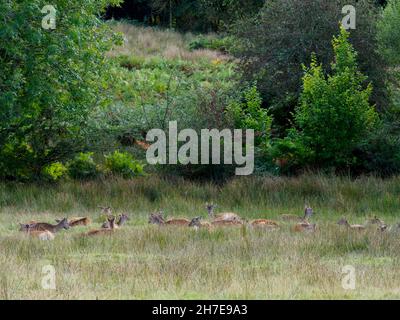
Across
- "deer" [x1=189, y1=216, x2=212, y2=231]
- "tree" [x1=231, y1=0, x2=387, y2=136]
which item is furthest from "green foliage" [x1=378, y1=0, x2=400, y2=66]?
"deer" [x1=189, y1=216, x2=212, y2=231]

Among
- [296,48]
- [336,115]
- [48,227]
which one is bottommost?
[48,227]

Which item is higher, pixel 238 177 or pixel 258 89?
pixel 258 89

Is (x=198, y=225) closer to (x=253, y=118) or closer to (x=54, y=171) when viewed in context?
(x=54, y=171)

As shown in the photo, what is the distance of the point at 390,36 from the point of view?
25188 mm

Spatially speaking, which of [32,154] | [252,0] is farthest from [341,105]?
[252,0]

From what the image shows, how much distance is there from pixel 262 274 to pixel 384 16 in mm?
17617

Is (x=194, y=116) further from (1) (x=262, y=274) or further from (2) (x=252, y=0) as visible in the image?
(2) (x=252, y=0)

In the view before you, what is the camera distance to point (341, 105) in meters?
21.1

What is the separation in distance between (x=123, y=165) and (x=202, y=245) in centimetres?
940

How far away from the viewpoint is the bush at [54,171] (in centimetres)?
2102

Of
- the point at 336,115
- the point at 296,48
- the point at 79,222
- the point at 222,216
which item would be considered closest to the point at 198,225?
the point at 222,216

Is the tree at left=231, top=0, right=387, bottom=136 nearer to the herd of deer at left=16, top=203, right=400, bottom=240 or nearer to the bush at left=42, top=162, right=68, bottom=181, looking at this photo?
the bush at left=42, top=162, right=68, bottom=181
